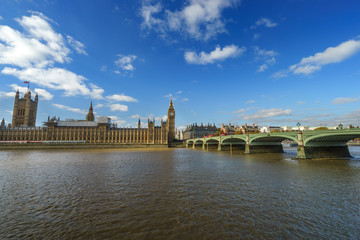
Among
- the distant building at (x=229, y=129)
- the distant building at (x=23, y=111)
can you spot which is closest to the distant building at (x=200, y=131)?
the distant building at (x=229, y=129)

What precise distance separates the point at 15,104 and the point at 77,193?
166 metres

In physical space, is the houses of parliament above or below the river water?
above

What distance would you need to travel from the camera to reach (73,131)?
117 meters

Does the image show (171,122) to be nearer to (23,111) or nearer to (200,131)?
(200,131)

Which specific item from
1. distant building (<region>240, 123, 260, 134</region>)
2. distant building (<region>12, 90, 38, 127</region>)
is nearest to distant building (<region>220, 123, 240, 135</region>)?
distant building (<region>240, 123, 260, 134</region>)

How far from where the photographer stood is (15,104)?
423 feet

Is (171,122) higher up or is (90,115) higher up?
(90,115)

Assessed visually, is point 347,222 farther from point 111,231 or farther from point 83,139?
point 83,139

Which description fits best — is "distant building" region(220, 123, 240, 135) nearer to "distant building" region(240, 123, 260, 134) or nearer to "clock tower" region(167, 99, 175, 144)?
"distant building" region(240, 123, 260, 134)

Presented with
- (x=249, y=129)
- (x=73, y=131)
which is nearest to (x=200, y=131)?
(x=249, y=129)

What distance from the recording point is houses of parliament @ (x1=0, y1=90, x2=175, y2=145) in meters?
110

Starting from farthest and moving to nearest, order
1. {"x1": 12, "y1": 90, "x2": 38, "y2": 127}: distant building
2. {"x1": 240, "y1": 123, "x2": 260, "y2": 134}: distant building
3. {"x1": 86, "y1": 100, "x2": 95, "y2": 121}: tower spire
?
{"x1": 86, "y1": 100, "x2": 95, "y2": 121}: tower spire → {"x1": 240, "y1": 123, "x2": 260, "y2": 134}: distant building → {"x1": 12, "y1": 90, "x2": 38, "y2": 127}: distant building

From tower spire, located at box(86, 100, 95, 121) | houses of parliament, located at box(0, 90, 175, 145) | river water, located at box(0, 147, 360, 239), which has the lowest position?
river water, located at box(0, 147, 360, 239)

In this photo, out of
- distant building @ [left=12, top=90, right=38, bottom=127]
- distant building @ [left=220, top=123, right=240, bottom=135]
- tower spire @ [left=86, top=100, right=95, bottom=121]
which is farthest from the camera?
tower spire @ [left=86, top=100, right=95, bottom=121]
